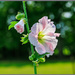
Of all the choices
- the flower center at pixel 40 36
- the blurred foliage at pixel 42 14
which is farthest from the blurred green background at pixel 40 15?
the flower center at pixel 40 36

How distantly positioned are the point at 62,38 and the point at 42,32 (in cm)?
2258

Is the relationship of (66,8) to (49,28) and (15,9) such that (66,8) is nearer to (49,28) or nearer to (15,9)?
(15,9)

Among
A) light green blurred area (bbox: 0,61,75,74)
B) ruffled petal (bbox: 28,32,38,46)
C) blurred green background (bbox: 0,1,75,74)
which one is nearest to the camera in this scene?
ruffled petal (bbox: 28,32,38,46)

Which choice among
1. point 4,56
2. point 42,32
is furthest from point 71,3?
point 42,32

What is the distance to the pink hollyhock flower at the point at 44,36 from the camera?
0.98 m

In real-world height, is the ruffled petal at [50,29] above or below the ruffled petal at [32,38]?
above

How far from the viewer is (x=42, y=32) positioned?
111cm

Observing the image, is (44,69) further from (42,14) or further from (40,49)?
(40,49)

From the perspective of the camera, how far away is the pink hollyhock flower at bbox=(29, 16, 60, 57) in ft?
3.21

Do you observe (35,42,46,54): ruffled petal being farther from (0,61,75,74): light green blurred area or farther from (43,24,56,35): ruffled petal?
(0,61,75,74): light green blurred area

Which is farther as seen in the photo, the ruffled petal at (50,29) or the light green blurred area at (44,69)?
the light green blurred area at (44,69)

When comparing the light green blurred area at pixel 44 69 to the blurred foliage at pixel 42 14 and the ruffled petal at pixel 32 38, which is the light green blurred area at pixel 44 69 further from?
the ruffled petal at pixel 32 38

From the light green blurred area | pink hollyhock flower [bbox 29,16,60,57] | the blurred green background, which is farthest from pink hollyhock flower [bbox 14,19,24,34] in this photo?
the blurred green background

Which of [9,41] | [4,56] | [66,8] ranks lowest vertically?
[4,56]
